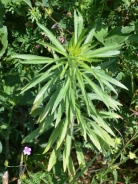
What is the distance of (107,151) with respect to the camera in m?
2.36

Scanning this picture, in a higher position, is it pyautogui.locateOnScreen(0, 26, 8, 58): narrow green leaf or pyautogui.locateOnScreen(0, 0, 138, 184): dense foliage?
pyautogui.locateOnScreen(0, 26, 8, 58): narrow green leaf

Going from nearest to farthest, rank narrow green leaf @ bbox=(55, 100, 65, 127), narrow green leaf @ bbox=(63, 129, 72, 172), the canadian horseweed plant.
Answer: the canadian horseweed plant
narrow green leaf @ bbox=(55, 100, 65, 127)
narrow green leaf @ bbox=(63, 129, 72, 172)

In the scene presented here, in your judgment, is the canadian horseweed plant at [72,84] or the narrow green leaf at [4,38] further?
the narrow green leaf at [4,38]

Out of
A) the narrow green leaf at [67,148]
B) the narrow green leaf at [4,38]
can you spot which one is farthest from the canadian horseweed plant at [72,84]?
the narrow green leaf at [4,38]

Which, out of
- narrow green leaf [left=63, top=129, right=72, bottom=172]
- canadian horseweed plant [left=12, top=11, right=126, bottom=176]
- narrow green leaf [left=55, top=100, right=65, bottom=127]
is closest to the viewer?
canadian horseweed plant [left=12, top=11, right=126, bottom=176]

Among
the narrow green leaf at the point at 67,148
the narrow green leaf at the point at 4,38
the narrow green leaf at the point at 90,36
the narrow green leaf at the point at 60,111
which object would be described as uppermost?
the narrow green leaf at the point at 4,38

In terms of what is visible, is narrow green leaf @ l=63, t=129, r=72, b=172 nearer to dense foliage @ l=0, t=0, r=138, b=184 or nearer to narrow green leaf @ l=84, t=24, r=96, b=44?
dense foliage @ l=0, t=0, r=138, b=184

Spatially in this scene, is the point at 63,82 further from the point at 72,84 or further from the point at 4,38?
the point at 4,38

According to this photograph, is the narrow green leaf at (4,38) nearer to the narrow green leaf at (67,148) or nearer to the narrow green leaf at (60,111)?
the narrow green leaf at (60,111)

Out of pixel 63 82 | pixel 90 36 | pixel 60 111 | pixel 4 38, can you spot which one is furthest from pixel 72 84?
pixel 4 38

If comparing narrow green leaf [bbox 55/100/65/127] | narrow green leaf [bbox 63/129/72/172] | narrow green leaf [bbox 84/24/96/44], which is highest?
narrow green leaf [bbox 84/24/96/44]

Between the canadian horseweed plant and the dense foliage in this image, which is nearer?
the canadian horseweed plant

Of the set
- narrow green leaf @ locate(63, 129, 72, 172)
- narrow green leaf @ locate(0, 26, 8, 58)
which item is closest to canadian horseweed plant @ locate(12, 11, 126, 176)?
narrow green leaf @ locate(63, 129, 72, 172)

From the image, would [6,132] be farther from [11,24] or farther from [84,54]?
[84,54]
